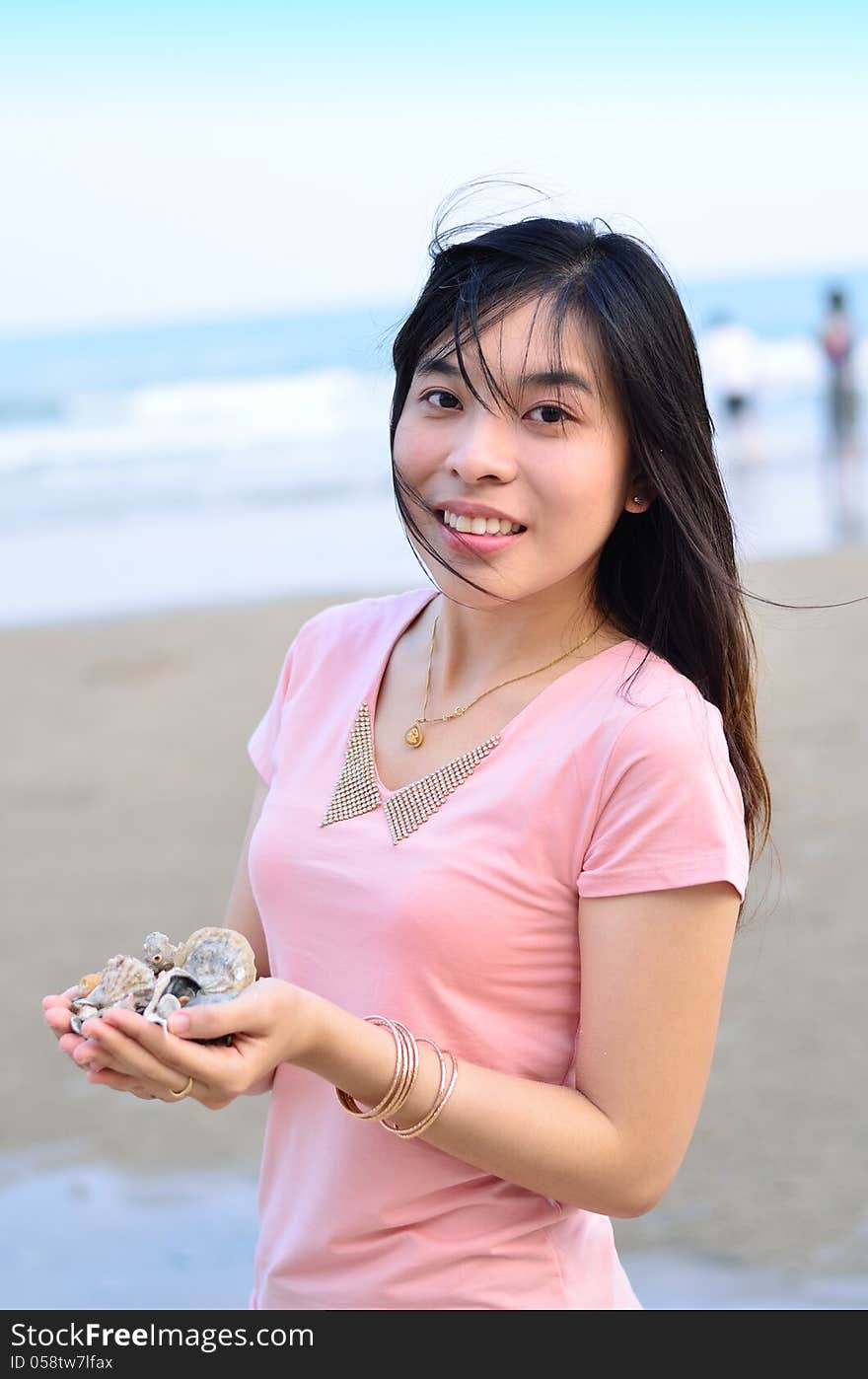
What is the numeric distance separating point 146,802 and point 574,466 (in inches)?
208

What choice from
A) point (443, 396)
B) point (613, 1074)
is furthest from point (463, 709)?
point (613, 1074)

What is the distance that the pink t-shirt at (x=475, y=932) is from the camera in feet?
5.67

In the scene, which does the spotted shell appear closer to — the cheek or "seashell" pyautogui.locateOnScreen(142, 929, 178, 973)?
"seashell" pyautogui.locateOnScreen(142, 929, 178, 973)

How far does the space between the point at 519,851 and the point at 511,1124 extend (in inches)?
11.8

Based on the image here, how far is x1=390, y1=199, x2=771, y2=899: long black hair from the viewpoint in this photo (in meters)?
1.83

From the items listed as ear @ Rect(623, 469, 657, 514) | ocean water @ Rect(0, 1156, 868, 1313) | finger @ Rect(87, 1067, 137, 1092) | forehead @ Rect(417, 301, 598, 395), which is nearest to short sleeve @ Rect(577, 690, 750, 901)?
ear @ Rect(623, 469, 657, 514)

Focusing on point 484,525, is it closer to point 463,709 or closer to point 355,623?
point 463,709

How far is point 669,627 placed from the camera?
76.5 inches

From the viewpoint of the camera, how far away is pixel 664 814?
1.70 meters
